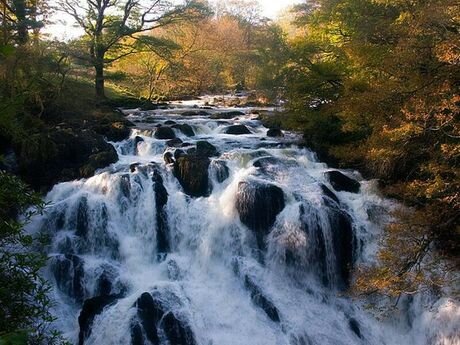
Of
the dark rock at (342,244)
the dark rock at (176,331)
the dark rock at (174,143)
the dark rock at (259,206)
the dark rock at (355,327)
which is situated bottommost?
the dark rock at (355,327)

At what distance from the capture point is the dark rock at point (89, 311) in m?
8.74

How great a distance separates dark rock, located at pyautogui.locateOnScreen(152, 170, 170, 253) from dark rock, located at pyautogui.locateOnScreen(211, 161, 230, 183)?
66.2 inches

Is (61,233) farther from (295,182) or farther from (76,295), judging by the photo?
(295,182)

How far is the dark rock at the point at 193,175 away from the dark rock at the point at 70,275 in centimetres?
377

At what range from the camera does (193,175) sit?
41.9ft

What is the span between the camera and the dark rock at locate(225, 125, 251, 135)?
1732 centimetres

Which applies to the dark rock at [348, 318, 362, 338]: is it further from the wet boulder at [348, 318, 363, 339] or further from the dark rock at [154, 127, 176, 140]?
the dark rock at [154, 127, 176, 140]

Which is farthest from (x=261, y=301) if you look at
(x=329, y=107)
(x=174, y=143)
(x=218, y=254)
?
(x=329, y=107)

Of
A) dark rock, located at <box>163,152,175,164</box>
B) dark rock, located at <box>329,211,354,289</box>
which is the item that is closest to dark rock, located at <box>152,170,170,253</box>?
dark rock, located at <box>163,152,175,164</box>

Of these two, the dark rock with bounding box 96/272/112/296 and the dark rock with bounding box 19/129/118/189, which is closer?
the dark rock with bounding box 96/272/112/296

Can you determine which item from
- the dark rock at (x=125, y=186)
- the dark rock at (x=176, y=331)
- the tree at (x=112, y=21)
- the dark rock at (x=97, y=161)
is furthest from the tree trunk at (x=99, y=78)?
the dark rock at (x=176, y=331)

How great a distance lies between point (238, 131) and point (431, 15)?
9.34 meters

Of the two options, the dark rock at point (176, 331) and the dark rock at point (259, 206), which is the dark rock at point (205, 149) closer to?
the dark rock at point (259, 206)

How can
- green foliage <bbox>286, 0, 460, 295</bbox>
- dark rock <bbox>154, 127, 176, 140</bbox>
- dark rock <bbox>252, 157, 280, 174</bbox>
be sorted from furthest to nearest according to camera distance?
dark rock <bbox>154, 127, 176, 140</bbox>
dark rock <bbox>252, 157, 280, 174</bbox>
green foliage <bbox>286, 0, 460, 295</bbox>
